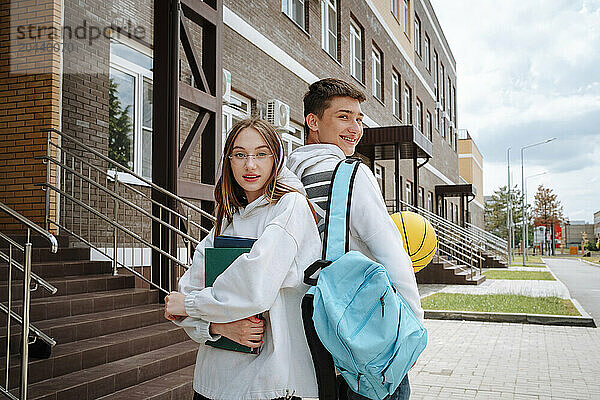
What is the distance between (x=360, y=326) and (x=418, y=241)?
6.49m

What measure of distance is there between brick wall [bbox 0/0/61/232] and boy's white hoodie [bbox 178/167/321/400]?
6.84 m

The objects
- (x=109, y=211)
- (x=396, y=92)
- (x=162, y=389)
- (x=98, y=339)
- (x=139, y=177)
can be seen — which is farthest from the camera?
(x=396, y=92)

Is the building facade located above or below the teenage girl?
above

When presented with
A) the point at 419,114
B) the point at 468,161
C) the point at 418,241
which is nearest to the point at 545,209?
the point at 468,161

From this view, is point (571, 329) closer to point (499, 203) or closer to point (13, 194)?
point (13, 194)

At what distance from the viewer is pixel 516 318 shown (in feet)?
36.3

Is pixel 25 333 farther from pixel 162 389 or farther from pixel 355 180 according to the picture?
pixel 355 180

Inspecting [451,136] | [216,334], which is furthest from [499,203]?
[216,334]

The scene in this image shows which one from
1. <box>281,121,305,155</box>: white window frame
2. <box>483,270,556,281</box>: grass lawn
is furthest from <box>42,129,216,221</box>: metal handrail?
<box>483,270,556,281</box>: grass lawn

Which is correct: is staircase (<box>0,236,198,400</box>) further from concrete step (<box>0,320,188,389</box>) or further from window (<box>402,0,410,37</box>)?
window (<box>402,0,410,37</box>)

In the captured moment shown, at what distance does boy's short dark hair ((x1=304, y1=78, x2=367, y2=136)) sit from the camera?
2.61 m

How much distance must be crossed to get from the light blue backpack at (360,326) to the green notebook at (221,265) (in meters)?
0.24

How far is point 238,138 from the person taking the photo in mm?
2262

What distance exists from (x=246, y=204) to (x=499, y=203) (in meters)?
77.1
